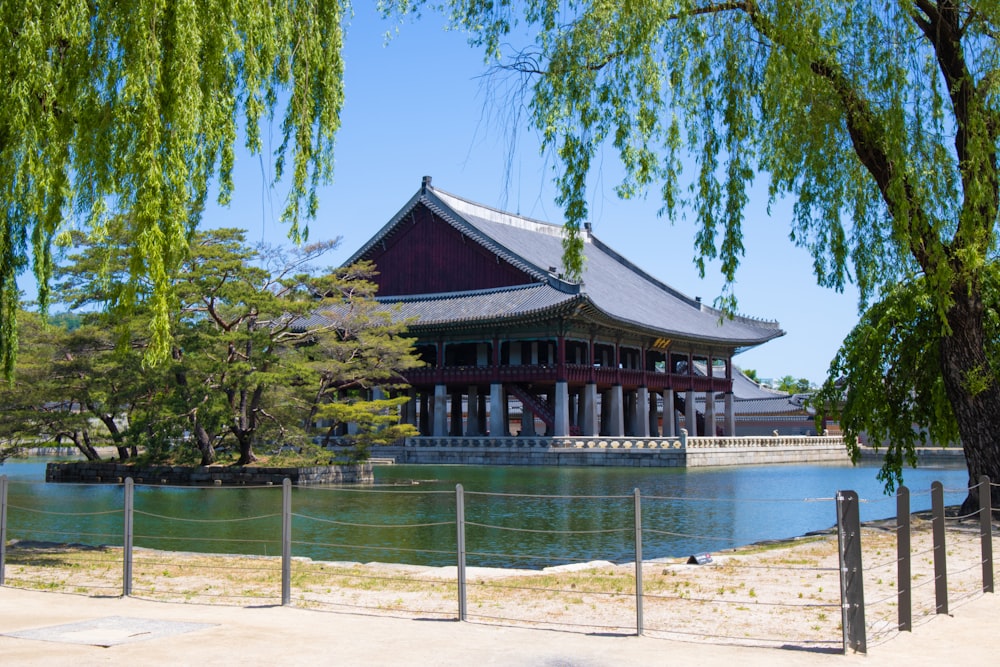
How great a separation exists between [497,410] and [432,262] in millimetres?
8878

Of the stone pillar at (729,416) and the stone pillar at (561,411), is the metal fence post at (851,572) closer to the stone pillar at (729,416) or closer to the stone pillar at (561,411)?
the stone pillar at (561,411)

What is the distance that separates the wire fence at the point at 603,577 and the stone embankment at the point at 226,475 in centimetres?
1123

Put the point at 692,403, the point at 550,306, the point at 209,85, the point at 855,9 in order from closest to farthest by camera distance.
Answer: the point at 209,85, the point at 855,9, the point at 550,306, the point at 692,403

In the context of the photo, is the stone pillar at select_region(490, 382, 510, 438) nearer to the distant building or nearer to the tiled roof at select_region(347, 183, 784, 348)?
the tiled roof at select_region(347, 183, 784, 348)

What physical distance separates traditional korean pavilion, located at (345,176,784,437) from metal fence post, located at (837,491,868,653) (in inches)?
1236

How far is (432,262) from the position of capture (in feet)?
152

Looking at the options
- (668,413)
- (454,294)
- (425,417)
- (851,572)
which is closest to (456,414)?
(425,417)

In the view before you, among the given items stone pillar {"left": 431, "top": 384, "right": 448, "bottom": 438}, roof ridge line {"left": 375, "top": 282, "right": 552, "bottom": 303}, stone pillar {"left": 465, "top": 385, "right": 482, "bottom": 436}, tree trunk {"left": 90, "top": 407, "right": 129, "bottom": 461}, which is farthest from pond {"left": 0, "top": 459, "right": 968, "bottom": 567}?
roof ridge line {"left": 375, "top": 282, "right": 552, "bottom": 303}

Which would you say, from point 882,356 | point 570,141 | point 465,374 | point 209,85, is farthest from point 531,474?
point 209,85

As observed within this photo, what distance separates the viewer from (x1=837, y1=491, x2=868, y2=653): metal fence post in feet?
19.1

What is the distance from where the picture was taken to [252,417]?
26.9 meters

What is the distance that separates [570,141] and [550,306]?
91.9 feet

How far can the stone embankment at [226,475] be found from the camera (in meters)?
26.2

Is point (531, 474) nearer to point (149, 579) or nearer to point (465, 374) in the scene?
point (465, 374)
